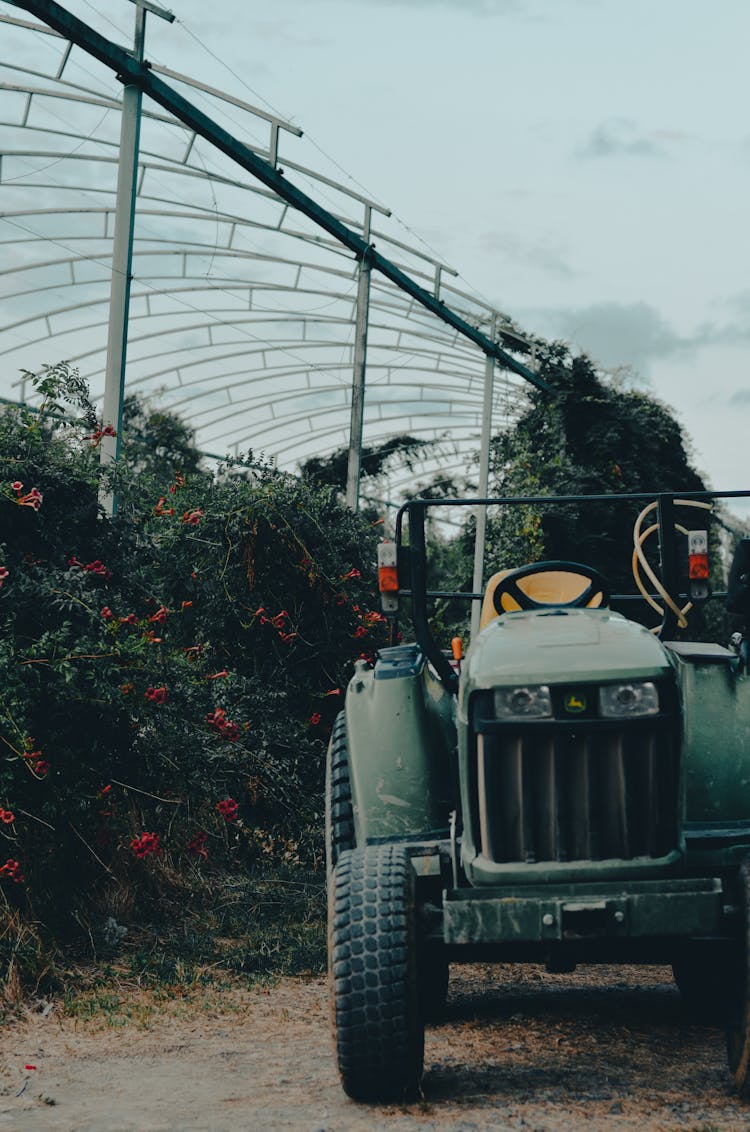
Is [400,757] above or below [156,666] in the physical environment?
below

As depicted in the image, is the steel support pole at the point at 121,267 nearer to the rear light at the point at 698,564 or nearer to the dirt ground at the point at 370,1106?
the dirt ground at the point at 370,1106

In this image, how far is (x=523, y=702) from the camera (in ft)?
13.1

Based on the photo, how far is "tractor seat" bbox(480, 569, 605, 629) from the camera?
5.30 meters

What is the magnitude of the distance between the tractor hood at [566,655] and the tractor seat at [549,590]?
80 cm

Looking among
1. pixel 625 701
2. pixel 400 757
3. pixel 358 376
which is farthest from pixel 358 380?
pixel 625 701

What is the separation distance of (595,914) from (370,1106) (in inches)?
39.3

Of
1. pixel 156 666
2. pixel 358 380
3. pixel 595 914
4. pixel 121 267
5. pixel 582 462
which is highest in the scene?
pixel 358 380

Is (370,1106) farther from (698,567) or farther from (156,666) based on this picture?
(156,666)

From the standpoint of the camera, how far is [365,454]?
2758 cm

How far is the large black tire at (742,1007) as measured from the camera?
388cm

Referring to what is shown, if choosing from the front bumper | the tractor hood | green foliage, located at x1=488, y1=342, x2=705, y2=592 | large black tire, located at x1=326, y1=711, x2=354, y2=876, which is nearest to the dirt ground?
the front bumper

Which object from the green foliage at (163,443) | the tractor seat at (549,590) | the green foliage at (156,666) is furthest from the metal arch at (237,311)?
the tractor seat at (549,590)

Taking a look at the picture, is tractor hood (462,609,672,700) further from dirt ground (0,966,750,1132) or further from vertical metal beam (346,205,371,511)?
vertical metal beam (346,205,371,511)

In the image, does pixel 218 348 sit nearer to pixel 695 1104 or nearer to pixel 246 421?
pixel 246 421
